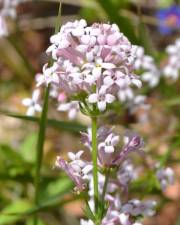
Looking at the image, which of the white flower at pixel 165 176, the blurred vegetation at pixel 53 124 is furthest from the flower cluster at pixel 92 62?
the white flower at pixel 165 176

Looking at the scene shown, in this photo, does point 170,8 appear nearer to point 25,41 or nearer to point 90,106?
point 25,41

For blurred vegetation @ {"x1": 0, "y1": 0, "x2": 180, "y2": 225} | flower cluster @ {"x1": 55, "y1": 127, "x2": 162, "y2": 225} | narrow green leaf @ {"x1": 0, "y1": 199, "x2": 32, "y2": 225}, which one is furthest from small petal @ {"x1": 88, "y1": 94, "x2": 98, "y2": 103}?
narrow green leaf @ {"x1": 0, "y1": 199, "x2": 32, "y2": 225}

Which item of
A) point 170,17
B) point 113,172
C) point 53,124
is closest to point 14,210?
point 53,124

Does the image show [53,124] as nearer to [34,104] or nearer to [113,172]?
[34,104]

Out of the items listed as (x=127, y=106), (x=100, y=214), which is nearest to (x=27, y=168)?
(x=127, y=106)

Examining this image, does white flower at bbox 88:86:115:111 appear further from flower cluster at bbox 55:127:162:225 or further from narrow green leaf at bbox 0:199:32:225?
narrow green leaf at bbox 0:199:32:225
